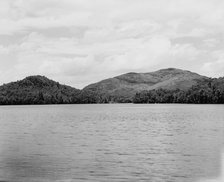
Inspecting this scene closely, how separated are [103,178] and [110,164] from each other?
7.65 m

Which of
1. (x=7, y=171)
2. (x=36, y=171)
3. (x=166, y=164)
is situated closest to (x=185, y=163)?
(x=166, y=164)

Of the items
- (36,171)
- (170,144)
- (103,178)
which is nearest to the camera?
(103,178)

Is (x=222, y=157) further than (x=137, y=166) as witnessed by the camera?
Yes

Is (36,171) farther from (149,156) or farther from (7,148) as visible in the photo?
(7,148)

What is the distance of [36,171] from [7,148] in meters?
21.6

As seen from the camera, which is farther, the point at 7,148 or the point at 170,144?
the point at 170,144

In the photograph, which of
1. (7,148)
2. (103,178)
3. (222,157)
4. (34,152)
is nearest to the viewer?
(103,178)

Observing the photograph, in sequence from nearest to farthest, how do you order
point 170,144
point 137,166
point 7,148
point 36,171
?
point 36,171 < point 137,166 < point 7,148 < point 170,144

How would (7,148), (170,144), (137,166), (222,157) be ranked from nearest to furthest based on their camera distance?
1. (137,166)
2. (222,157)
3. (7,148)
4. (170,144)

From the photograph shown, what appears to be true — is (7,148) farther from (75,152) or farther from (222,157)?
(222,157)

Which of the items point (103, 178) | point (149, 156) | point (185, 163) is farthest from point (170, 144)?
point (103, 178)

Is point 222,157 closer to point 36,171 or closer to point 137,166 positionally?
point 137,166

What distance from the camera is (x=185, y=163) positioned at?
45.4 meters

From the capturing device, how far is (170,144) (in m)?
65.4
